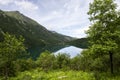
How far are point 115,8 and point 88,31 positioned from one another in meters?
4.93

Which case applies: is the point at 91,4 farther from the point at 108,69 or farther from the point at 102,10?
the point at 108,69

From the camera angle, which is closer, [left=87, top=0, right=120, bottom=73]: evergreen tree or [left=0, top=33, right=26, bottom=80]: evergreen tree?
[left=87, top=0, right=120, bottom=73]: evergreen tree

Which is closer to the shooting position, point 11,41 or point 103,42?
point 103,42

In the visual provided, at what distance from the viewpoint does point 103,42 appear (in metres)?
28.4

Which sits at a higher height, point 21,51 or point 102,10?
point 102,10

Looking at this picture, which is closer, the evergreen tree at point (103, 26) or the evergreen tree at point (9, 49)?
the evergreen tree at point (103, 26)

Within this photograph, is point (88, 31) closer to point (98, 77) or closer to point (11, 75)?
point (98, 77)

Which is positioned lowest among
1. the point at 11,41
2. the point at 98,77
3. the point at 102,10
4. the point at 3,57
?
the point at 98,77

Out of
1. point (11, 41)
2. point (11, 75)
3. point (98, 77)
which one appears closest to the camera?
point (98, 77)

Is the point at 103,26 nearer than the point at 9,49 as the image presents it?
Yes

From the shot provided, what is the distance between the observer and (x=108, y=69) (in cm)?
3447

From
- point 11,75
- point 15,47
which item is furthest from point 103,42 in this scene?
point 11,75

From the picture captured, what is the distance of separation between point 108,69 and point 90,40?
6.67 meters

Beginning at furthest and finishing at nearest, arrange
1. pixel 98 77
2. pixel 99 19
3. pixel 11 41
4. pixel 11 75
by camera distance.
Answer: pixel 11 75 < pixel 11 41 < pixel 99 19 < pixel 98 77
